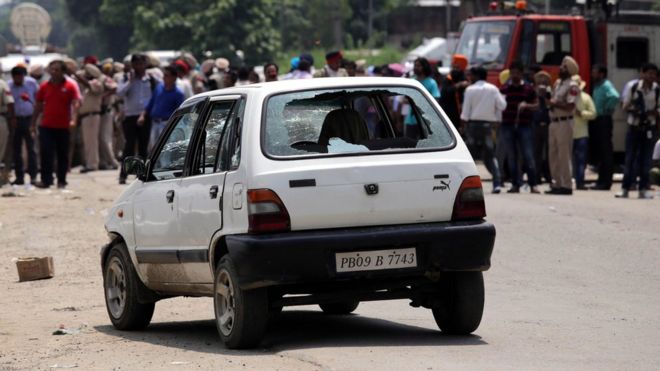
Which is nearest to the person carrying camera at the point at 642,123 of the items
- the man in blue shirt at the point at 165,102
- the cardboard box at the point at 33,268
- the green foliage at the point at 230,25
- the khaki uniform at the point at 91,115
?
the man in blue shirt at the point at 165,102

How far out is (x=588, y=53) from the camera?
27.2 meters

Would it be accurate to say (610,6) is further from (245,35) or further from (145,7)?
(145,7)

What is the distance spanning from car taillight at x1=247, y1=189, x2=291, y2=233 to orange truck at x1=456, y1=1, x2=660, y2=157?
61.0 ft

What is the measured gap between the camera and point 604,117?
23.8 m

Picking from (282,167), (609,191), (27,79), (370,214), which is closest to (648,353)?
(370,214)

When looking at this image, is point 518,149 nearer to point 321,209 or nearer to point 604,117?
point 604,117

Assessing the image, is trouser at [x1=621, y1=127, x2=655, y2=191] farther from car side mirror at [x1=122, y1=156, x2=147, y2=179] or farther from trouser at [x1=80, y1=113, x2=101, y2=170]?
car side mirror at [x1=122, y1=156, x2=147, y2=179]

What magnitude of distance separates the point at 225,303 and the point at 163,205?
115cm

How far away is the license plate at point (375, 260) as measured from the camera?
28.6 ft

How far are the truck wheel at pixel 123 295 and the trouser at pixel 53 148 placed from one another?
1266 cm

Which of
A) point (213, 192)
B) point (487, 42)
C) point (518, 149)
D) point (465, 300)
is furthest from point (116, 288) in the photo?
point (487, 42)

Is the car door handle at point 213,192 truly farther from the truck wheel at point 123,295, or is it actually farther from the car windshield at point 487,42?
the car windshield at point 487,42

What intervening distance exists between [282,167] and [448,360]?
1.41 metres

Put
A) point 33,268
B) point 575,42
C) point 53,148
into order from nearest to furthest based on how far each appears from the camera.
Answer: point 33,268 → point 53,148 → point 575,42
